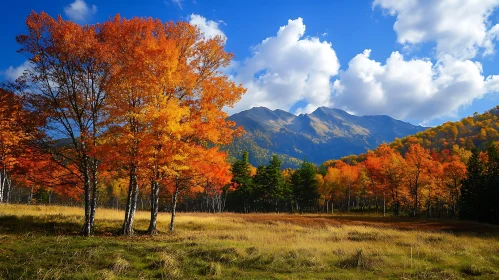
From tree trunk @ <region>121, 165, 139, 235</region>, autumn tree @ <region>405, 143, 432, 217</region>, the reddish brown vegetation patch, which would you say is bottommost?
the reddish brown vegetation patch

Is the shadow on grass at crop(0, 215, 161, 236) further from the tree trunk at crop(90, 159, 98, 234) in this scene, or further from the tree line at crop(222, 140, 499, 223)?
the tree line at crop(222, 140, 499, 223)

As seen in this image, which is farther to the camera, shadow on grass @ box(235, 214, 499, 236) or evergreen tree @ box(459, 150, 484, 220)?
evergreen tree @ box(459, 150, 484, 220)

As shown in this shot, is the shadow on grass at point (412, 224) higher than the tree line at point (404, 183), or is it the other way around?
the tree line at point (404, 183)

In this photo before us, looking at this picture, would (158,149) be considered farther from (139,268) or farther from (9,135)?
(9,135)

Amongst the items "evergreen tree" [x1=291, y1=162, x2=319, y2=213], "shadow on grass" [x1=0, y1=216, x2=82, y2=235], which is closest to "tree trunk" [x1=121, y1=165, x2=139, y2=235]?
"shadow on grass" [x1=0, y1=216, x2=82, y2=235]

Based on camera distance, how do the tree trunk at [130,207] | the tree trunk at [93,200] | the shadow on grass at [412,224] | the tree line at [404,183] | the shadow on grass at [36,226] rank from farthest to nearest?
the tree line at [404,183]
the shadow on grass at [412,224]
the tree trunk at [130,207]
the tree trunk at [93,200]
the shadow on grass at [36,226]

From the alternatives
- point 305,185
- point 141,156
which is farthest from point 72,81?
point 305,185

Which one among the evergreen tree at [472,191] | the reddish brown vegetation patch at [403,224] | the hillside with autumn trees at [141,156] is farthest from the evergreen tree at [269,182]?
the hillside with autumn trees at [141,156]

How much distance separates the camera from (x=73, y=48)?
48.3 ft

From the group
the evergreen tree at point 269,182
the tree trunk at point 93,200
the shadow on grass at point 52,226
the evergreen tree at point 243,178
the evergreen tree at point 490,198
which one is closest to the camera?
the shadow on grass at point 52,226

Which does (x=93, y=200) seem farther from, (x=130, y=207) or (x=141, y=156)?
(x=141, y=156)

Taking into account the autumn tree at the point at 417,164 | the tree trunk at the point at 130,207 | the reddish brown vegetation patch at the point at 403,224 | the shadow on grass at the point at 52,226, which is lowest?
the reddish brown vegetation patch at the point at 403,224

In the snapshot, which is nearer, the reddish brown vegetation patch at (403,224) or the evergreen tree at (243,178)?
the reddish brown vegetation patch at (403,224)

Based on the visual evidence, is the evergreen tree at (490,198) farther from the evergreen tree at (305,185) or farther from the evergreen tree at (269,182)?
the evergreen tree at (269,182)
